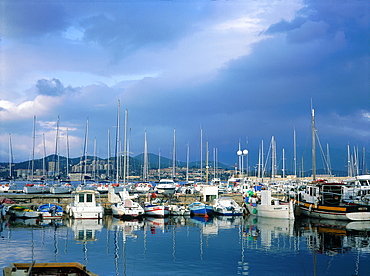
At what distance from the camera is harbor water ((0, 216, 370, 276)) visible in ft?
71.1

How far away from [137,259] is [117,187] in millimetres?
44904

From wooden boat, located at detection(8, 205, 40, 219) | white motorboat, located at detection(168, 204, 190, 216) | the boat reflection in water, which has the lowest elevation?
the boat reflection in water

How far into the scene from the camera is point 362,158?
381 ft

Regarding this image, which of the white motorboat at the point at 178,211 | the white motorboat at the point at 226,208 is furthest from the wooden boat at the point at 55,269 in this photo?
the white motorboat at the point at 226,208

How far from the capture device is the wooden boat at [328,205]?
40.9 metres

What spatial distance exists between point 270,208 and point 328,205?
6.48 metres

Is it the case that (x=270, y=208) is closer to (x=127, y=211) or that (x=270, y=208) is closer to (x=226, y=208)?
(x=226, y=208)

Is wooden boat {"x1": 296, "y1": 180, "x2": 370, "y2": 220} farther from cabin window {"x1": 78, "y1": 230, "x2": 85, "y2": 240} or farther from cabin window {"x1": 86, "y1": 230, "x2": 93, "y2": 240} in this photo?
cabin window {"x1": 78, "y1": 230, "x2": 85, "y2": 240}

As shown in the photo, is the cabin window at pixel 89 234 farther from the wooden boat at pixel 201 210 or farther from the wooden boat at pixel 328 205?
the wooden boat at pixel 328 205

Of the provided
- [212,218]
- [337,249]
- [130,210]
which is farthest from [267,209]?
[337,249]

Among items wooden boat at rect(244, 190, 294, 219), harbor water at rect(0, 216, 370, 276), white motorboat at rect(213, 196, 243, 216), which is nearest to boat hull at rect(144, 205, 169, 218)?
harbor water at rect(0, 216, 370, 276)

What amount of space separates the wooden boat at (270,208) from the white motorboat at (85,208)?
18.6 meters

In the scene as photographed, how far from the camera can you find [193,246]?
27.9 metres

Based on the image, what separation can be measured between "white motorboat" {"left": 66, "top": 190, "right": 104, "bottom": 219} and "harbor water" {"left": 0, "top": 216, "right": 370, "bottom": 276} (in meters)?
1.01
